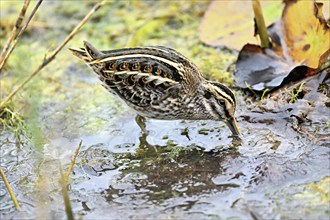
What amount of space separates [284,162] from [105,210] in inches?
56.3

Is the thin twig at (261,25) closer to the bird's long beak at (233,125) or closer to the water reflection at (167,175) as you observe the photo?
the bird's long beak at (233,125)

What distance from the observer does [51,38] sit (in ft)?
26.8

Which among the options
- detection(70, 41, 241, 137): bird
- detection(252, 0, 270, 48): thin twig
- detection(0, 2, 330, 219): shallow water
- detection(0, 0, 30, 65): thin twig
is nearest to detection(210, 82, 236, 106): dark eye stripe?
detection(70, 41, 241, 137): bird

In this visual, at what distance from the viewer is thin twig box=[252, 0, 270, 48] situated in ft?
20.4

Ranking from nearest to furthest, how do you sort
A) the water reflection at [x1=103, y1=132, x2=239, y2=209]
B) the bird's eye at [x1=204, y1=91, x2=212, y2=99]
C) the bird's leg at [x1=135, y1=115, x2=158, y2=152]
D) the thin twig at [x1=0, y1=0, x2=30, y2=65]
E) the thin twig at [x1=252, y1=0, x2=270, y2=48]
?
the thin twig at [x1=0, y1=0, x2=30, y2=65], the water reflection at [x1=103, y1=132, x2=239, y2=209], the bird's eye at [x1=204, y1=91, x2=212, y2=99], the bird's leg at [x1=135, y1=115, x2=158, y2=152], the thin twig at [x1=252, y1=0, x2=270, y2=48]

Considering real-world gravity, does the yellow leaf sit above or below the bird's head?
above

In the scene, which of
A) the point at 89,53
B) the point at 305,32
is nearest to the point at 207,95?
the point at 89,53

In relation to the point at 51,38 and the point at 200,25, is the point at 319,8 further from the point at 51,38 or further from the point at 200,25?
the point at 51,38

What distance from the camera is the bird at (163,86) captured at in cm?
553

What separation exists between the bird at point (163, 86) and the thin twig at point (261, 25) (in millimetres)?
975

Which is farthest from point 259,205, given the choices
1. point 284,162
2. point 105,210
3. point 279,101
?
point 279,101

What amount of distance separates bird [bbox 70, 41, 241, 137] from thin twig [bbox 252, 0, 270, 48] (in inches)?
38.4

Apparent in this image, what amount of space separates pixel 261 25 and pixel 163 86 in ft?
4.52

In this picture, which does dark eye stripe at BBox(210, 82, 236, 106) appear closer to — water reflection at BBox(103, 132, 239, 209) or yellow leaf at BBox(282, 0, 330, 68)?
water reflection at BBox(103, 132, 239, 209)
